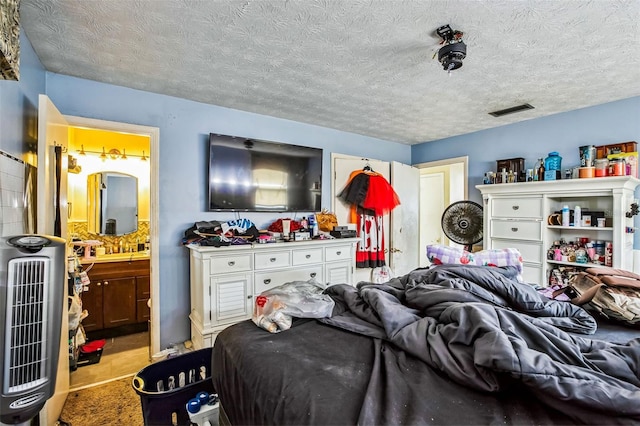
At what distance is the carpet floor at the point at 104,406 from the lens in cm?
190

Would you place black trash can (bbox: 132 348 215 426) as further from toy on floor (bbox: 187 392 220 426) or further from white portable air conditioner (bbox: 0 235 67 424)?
white portable air conditioner (bbox: 0 235 67 424)

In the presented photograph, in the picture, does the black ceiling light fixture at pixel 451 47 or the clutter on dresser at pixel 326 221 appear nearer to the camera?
the black ceiling light fixture at pixel 451 47

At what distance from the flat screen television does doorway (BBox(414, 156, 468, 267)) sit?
2056 mm

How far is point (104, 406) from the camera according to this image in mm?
2049

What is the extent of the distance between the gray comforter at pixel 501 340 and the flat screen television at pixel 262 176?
1861mm

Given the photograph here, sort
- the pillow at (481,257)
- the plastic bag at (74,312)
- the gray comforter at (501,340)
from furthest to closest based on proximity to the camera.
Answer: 1. the plastic bag at (74,312)
2. the pillow at (481,257)
3. the gray comforter at (501,340)

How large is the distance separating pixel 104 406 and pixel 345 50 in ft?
9.63

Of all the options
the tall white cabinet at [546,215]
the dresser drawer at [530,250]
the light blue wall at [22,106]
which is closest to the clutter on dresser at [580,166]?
the tall white cabinet at [546,215]

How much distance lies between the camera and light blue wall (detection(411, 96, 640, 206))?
2816mm

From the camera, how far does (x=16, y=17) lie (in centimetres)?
119

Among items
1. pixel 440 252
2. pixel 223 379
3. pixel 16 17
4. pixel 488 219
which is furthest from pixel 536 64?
pixel 16 17

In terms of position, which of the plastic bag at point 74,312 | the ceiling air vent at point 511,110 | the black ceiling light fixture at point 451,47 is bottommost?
the plastic bag at point 74,312

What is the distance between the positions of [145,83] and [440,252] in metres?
2.74

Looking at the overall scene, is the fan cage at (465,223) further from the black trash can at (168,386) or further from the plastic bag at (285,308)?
the black trash can at (168,386)
